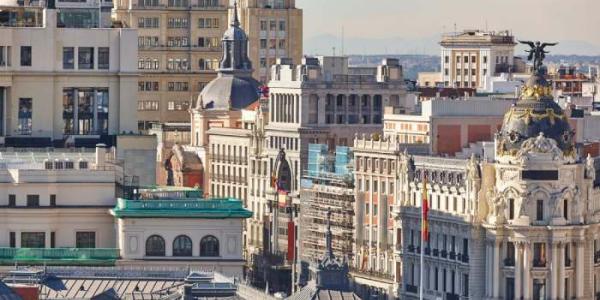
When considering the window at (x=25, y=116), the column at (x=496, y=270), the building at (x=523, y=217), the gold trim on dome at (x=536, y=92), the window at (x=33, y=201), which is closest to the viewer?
the window at (x=33, y=201)

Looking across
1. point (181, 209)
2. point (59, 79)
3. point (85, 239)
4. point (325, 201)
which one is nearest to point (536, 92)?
point (325, 201)

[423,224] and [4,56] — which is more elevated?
[4,56]

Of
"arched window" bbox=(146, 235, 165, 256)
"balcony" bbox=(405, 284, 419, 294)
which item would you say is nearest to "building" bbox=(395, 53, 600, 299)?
"balcony" bbox=(405, 284, 419, 294)

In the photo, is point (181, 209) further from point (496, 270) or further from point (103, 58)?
point (496, 270)

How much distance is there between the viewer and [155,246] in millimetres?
140625

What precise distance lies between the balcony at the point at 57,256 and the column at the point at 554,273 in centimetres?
2933

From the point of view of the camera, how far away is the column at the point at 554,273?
162m

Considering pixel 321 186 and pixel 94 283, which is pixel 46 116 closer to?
pixel 94 283

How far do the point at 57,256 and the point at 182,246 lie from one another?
508cm

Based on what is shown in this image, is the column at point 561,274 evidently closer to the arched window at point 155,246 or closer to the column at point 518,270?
the column at point 518,270

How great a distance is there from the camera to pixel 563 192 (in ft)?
536

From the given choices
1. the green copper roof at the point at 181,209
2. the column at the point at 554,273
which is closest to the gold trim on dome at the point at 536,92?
the column at the point at 554,273

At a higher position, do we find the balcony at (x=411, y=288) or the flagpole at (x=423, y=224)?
the flagpole at (x=423, y=224)

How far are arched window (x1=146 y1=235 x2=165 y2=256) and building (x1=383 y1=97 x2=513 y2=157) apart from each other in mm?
41792
